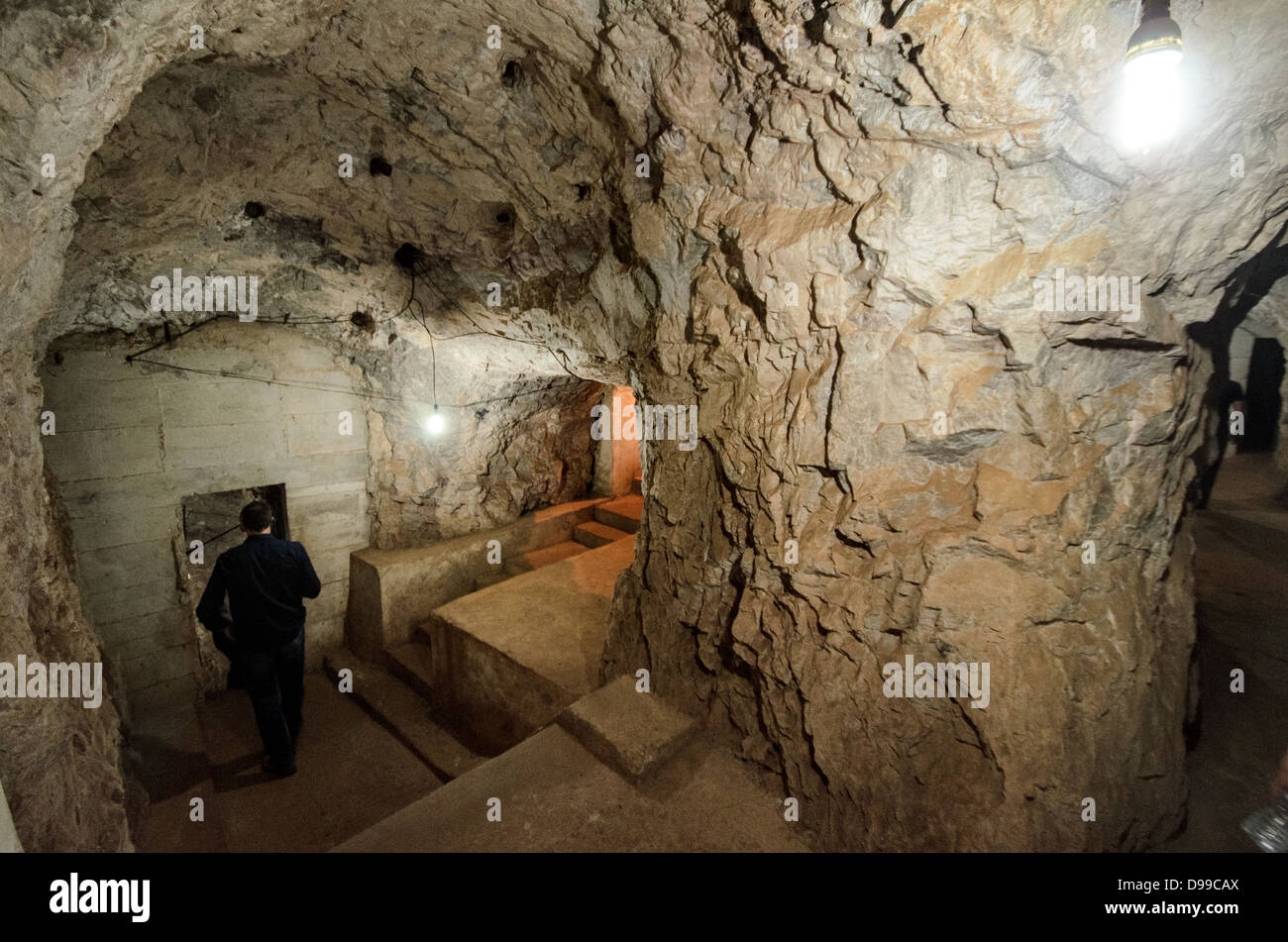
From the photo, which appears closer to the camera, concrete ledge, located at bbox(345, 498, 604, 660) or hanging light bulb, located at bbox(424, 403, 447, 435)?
concrete ledge, located at bbox(345, 498, 604, 660)

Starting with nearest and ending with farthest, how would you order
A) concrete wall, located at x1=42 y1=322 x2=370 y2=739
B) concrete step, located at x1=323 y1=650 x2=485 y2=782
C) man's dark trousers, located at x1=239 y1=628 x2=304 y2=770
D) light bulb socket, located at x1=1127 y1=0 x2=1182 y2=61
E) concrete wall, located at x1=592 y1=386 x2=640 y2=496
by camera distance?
light bulb socket, located at x1=1127 y1=0 x2=1182 y2=61 < man's dark trousers, located at x1=239 y1=628 x2=304 y2=770 < concrete wall, located at x1=42 y1=322 x2=370 y2=739 < concrete step, located at x1=323 y1=650 x2=485 y2=782 < concrete wall, located at x1=592 y1=386 x2=640 y2=496

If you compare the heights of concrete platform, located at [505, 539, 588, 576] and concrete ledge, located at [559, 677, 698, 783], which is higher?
concrete platform, located at [505, 539, 588, 576]

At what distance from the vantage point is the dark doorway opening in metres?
8.66

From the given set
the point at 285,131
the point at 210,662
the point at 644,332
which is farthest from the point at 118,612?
the point at 644,332

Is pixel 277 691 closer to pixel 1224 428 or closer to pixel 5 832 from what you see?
pixel 5 832

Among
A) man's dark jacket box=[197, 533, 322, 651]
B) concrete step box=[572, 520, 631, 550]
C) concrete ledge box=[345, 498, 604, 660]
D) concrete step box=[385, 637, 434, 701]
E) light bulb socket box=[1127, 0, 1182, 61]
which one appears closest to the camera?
light bulb socket box=[1127, 0, 1182, 61]

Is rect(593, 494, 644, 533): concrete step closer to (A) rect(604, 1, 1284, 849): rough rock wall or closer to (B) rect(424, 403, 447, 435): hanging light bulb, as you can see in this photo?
(B) rect(424, 403, 447, 435): hanging light bulb

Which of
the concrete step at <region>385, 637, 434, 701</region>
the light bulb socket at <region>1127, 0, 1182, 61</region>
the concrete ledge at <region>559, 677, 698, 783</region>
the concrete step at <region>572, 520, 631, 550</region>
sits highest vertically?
the light bulb socket at <region>1127, 0, 1182, 61</region>

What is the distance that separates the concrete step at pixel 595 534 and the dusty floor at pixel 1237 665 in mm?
5949

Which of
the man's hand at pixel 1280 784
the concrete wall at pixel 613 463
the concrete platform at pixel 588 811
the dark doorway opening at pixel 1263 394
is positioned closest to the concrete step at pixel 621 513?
the concrete wall at pixel 613 463

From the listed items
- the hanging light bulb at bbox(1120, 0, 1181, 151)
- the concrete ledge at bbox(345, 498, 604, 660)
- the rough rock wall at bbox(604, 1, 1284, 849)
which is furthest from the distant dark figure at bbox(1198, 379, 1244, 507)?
the concrete ledge at bbox(345, 498, 604, 660)

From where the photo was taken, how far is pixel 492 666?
526cm

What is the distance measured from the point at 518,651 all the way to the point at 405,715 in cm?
218

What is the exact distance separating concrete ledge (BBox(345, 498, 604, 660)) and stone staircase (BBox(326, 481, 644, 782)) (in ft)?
0.66
